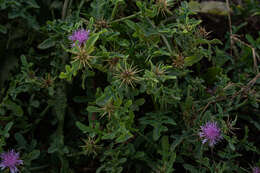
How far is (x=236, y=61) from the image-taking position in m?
2.07

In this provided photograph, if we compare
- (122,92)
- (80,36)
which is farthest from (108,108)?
(80,36)

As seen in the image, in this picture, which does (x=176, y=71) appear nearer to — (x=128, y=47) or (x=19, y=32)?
(x=128, y=47)

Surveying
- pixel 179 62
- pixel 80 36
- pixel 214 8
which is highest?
pixel 214 8

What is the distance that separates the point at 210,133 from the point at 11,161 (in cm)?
107

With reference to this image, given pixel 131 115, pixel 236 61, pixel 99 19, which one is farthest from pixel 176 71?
pixel 236 61

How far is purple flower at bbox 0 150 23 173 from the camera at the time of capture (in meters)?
1.53

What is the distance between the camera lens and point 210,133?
1437 mm

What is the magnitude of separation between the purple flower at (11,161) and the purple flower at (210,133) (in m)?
0.98

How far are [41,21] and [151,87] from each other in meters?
1.10

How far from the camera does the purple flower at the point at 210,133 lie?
144 cm

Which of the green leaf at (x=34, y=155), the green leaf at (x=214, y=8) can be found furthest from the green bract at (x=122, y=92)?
the green leaf at (x=214, y=8)

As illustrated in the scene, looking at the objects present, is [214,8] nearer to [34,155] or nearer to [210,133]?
[210,133]

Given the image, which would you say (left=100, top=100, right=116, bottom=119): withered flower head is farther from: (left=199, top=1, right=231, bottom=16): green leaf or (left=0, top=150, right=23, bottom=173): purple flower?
(left=199, top=1, right=231, bottom=16): green leaf

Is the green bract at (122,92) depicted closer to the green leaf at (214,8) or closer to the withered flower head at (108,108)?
the withered flower head at (108,108)
